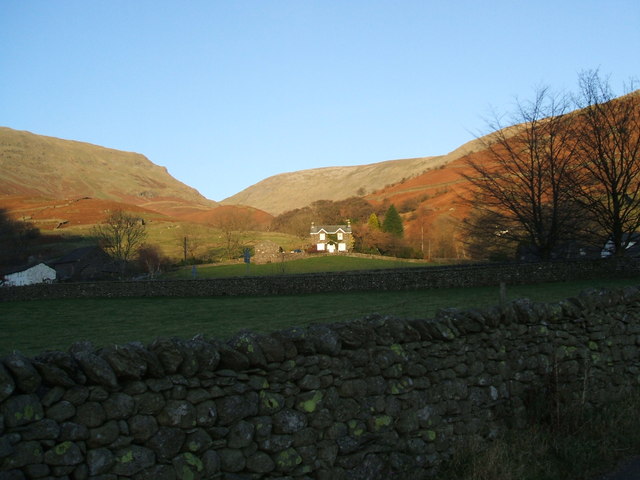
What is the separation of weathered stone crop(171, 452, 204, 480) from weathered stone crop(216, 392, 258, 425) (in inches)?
13.7

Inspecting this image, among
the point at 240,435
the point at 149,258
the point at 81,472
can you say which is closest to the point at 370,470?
the point at 240,435

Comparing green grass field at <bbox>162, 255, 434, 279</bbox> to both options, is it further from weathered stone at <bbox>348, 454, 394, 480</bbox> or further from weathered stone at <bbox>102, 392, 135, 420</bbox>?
weathered stone at <bbox>102, 392, 135, 420</bbox>

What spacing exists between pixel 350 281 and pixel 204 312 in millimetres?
10611

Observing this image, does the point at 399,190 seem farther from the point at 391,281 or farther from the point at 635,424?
the point at 635,424

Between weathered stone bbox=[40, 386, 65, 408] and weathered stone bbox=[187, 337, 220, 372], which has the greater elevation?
weathered stone bbox=[187, 337, 220, 372]

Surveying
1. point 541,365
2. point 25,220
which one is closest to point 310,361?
point 541,365

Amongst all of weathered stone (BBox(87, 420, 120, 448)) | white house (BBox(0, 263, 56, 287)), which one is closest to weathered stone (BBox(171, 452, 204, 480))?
weathered stone (BBox(87, 420, 120, 448))

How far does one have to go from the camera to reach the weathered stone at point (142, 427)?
4.30 meters

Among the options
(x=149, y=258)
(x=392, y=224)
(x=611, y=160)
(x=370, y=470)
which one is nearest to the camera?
(x=370, y=470)

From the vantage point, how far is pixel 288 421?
5.18 metres

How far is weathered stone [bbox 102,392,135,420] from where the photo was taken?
4188 millimetres

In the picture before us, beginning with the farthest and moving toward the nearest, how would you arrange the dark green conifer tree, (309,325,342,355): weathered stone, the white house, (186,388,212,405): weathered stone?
the dark green conifer tree
the white house
(309,325,342,355): weathered stone
(186,388,212,405): weathered stone

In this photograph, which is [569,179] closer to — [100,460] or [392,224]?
[100,460]

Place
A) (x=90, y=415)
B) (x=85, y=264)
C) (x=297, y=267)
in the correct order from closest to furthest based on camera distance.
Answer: (x=90, y=415) < (x=297, y=267) < (x=85, y=264)
